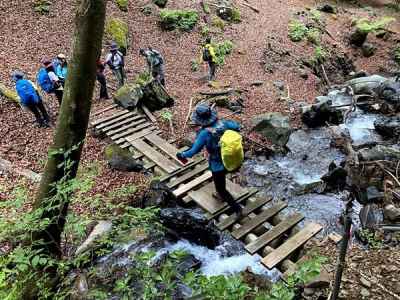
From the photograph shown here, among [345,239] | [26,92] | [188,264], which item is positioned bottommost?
[188,264]

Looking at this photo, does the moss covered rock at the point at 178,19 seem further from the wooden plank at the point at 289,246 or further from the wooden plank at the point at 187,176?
the wooden plank at the point at 289,246

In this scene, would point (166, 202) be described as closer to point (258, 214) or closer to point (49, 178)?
point (258, 214)

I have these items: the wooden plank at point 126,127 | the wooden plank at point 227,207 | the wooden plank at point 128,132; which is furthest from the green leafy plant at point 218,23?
the wooden plank at point 227,207

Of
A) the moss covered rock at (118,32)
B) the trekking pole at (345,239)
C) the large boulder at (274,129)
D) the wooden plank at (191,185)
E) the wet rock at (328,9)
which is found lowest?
the large boulder at (274,129)

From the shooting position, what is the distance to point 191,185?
27.0 ft

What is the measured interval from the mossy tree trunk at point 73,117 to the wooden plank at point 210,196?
3084 mm

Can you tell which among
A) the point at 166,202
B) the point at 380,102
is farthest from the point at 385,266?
the point at 380,102

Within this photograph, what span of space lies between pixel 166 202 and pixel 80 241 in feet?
6.82

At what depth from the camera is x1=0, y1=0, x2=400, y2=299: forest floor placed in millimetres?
9462

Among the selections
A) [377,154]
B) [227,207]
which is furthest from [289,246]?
[377,154]

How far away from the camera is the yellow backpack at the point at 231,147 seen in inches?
246

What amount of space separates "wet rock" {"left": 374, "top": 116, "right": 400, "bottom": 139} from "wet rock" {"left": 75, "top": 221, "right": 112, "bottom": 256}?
975 cm

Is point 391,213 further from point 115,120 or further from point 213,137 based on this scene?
point 115,120

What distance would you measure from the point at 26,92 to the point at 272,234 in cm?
718
